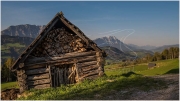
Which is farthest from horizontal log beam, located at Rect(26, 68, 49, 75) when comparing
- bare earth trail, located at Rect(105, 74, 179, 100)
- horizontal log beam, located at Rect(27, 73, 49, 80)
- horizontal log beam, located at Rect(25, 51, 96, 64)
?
bare earth trail, located at Rect(105, 74, 179, 100)

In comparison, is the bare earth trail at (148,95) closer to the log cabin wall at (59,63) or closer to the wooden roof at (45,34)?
the log cabin wall at (59,63)

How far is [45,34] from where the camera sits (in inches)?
819

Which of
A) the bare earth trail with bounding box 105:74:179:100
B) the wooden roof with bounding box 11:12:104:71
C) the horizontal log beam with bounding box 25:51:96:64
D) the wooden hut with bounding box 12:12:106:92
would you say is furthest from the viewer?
the horizontal log beam with bounding box 25:51:96:64

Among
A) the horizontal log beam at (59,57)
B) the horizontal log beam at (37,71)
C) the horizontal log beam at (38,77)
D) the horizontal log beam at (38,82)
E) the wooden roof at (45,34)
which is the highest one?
the wooden roof at (45,34)

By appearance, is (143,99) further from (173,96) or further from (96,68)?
(96,68)

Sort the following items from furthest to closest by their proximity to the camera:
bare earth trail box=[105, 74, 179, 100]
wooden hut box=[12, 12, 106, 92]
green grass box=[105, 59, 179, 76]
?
green grass box=[105, 59, 179, 76]
wooden hut box=[12, 12, 106, 92]
bare earth trail box=[105, 74, 179, 100]

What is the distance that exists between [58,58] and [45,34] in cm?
240

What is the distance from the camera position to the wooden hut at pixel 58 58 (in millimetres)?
20422

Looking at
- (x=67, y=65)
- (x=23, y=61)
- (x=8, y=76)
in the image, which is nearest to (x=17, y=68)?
(x=23, y=61)

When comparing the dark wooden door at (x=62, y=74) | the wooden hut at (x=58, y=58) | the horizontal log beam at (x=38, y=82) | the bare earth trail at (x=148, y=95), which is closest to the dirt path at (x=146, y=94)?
the bare earth trail at (x=148, y=95)

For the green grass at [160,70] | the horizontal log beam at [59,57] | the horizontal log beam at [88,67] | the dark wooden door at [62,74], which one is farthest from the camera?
the green grass at [160,70]

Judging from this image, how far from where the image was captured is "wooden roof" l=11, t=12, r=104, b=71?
20.0 metres

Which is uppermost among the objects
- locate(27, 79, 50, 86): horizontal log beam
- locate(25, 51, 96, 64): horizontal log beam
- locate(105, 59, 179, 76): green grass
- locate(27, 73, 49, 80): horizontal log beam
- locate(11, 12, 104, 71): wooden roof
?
locate(11, 12, 104, 71): wooden roof

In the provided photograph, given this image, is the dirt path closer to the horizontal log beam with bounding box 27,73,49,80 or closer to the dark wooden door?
the dark wooden door
